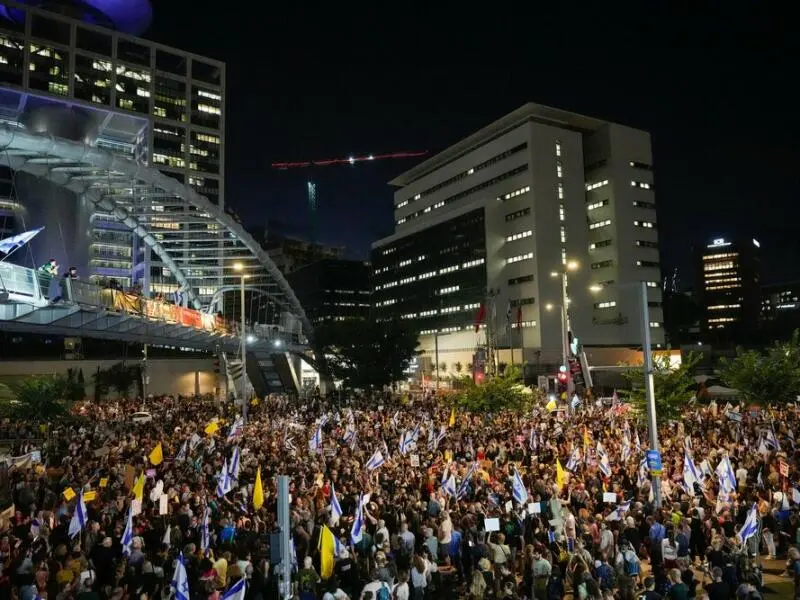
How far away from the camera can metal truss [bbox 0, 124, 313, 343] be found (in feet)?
84.3

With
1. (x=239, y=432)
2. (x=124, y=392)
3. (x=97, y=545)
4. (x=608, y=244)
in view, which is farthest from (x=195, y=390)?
(x=97, y=545)

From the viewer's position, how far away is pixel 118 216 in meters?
37.7

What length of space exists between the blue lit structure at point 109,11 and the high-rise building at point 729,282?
5355 inches

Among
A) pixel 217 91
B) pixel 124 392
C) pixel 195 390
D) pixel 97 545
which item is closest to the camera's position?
pixel 97 545

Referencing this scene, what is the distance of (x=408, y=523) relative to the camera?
13.2 meters

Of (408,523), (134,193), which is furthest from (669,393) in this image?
(134,193)

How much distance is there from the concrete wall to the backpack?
6429 centimetres

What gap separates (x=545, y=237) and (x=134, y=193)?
209ft

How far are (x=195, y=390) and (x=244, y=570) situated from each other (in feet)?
230

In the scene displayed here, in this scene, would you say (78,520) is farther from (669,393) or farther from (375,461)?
(669,393)

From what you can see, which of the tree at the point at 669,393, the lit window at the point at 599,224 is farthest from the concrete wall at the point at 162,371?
the lit window at the point at 599,224

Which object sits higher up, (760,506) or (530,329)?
(530,329)

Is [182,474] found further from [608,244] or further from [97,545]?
[608,244]

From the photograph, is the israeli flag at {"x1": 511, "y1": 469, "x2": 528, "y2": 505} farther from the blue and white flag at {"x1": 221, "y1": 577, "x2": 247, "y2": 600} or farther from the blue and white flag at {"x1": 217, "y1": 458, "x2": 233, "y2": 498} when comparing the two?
the blue and white flag at {"x1": 217, "y1": 458, "x2": 233, "y2": 498}
